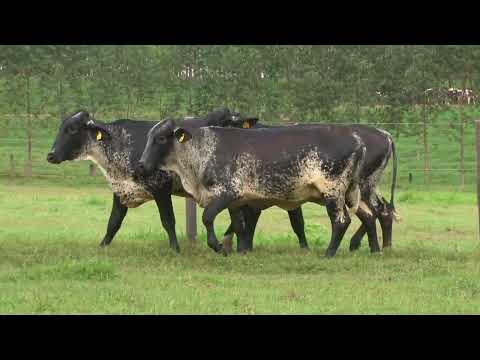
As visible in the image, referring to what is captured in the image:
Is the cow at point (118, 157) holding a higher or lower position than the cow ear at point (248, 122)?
lower

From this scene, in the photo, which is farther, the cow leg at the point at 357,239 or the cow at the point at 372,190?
the cow leg at the point at 357,239

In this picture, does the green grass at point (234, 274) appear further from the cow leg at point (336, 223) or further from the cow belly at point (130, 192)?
the cow belly at point (130, 192)

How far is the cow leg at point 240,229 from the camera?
1209 cm

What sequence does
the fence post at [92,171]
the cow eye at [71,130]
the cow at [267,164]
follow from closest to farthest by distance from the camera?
1. the cow at [267,164]
2. the cow eye at [71,130]
3. the fence post at [92,171]

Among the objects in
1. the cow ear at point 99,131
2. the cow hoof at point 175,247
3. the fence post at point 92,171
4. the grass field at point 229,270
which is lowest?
the grass field at point 229,270

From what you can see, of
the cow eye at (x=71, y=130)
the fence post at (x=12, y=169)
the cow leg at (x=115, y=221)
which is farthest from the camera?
the fence post at (x=12, y=169)

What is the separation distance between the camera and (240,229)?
1216 centimetres

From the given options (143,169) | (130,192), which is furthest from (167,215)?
(143,169)

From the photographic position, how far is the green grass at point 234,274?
27.5 feet

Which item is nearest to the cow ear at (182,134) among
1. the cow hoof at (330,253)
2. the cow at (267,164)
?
the cow at (267,164)

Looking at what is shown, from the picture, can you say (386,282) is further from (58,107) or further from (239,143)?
(58,107)

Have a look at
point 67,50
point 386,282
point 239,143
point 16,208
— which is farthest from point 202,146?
point 67,50

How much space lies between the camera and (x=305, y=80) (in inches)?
1134

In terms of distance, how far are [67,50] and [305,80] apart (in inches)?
282
